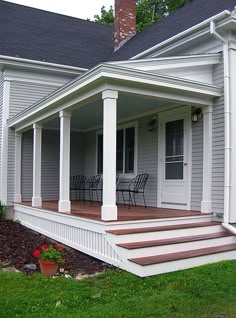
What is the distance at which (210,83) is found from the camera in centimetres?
736

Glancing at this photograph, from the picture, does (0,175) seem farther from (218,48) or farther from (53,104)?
(218,48)

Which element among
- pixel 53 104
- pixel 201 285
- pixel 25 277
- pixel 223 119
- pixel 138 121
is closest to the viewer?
pixel 201 285

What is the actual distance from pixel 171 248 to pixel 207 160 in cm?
213

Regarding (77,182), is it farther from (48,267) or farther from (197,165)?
(48,267)

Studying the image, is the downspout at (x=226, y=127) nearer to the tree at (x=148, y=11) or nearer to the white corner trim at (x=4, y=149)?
the white corner trim at (x=4, y=149)

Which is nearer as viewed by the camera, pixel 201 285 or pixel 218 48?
pixel 201 285

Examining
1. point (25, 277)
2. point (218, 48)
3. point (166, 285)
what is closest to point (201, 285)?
point (166, 285)

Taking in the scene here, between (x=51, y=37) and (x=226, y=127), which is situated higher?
(x=51, y=37)

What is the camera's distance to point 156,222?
614 cm

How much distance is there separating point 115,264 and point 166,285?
107 centimetres

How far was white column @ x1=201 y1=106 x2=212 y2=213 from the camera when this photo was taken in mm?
7070

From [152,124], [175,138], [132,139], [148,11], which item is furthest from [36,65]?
[148,11]

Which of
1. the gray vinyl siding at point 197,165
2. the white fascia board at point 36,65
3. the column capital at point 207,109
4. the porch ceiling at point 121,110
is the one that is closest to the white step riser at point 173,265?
the gray vinyl siding at point 197,165

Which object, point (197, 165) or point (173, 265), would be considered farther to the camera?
point (197, 165)
